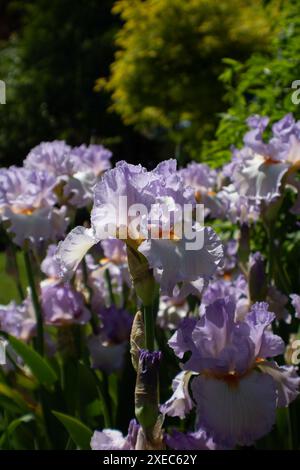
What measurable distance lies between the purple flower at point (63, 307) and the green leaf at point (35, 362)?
22 centimetres

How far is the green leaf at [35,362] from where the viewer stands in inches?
84.4

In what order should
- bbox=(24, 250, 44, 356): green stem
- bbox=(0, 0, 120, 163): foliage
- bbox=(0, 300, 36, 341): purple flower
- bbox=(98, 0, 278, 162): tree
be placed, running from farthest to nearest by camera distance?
bbox=(0, 0, 120, 163): foliage < bbox=(98, 0, 278, 162): tree < bbox=(0, 300, 36, 341): purple flower < bbox=(24, 250, 44, 356): green stem

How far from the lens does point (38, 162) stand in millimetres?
2525

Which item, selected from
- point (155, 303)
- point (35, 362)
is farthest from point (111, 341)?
point (155, 303)

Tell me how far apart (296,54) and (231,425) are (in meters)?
2.15

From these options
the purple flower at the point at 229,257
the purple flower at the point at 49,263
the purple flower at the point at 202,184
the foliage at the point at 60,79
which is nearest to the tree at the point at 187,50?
the foliage at the point at 60,79

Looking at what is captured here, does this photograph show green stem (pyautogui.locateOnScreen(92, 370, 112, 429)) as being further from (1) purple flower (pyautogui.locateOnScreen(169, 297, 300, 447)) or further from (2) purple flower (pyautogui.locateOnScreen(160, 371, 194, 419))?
(1) purple flower (pyautogui.locateOnScreen(169, 297, 300, 447))

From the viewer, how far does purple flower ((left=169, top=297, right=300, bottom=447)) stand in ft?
4.37

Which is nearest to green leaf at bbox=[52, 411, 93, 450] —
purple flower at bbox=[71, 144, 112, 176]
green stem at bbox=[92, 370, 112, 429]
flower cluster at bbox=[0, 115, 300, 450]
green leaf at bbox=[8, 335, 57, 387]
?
flower cluster at bbox=[0, 115, 300, 450]

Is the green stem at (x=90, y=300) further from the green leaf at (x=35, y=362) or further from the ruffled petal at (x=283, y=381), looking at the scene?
the ruffled petal at (x=283, y=381)

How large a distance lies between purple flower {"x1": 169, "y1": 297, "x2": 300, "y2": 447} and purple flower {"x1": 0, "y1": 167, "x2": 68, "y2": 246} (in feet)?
3.03

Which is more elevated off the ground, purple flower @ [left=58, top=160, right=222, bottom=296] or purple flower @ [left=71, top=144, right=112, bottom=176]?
purple flower @ [left=71, top=144, right=112, bottom=176]

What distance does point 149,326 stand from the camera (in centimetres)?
137
